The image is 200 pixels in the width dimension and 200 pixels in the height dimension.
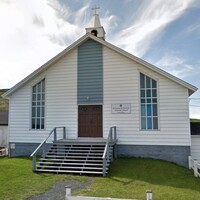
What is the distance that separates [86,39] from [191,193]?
9.81 metres

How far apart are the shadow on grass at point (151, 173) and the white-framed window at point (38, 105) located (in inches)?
212

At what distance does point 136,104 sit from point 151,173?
165 inches

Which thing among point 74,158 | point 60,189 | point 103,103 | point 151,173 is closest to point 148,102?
point 103,103

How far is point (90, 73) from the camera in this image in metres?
13.2

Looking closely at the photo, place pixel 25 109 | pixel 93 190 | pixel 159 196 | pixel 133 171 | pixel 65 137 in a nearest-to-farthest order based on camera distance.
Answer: pixel 159 196 → pixel 93 190 → pixel 133 171 → pixel 65 137 → pixel 25 109

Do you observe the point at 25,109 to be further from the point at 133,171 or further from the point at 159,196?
A: the point at 159,196

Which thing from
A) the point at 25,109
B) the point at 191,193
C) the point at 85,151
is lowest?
the point at 191,193

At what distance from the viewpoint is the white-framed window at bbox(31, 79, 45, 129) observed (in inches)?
539

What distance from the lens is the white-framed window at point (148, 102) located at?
12188 mm

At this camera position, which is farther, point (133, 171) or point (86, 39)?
point (86, 39)

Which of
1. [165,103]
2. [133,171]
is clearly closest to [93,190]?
[133,171]

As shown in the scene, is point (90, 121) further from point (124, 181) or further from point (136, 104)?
point (124, 181)

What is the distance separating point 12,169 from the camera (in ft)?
32.5

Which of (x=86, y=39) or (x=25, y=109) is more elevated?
(x=86, y=39)
